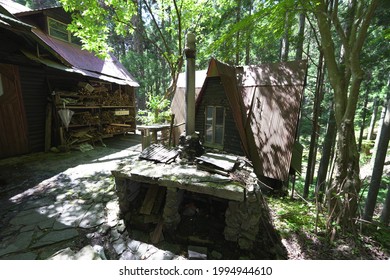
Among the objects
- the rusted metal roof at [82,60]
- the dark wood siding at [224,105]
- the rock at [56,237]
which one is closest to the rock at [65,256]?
the rock at [56,237]

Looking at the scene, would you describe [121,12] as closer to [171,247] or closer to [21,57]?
[21,57]

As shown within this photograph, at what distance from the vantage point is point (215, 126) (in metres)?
7.83

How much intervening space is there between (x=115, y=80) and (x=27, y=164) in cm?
621

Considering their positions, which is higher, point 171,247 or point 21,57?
point 21,57

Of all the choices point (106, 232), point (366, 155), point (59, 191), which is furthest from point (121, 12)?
point (366, 155)

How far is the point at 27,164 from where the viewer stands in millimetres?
6320

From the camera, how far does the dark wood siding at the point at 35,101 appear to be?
280 inches

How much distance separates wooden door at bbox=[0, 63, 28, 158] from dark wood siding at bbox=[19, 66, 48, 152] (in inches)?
8.6

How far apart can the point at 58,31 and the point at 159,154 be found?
10540mm

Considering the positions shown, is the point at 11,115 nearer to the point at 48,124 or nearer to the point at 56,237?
the point at 48,124

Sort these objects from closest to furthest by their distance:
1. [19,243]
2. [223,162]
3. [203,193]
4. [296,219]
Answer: [19,243] < [203,193] < [223,162] < [296,219]

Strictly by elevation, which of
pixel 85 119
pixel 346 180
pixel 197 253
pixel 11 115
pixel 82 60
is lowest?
pixel 197 253

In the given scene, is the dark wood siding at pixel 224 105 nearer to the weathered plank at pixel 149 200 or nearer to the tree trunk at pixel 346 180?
the tree trunk at pixel 346 180

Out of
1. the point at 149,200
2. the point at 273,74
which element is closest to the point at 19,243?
the point at 149,200
